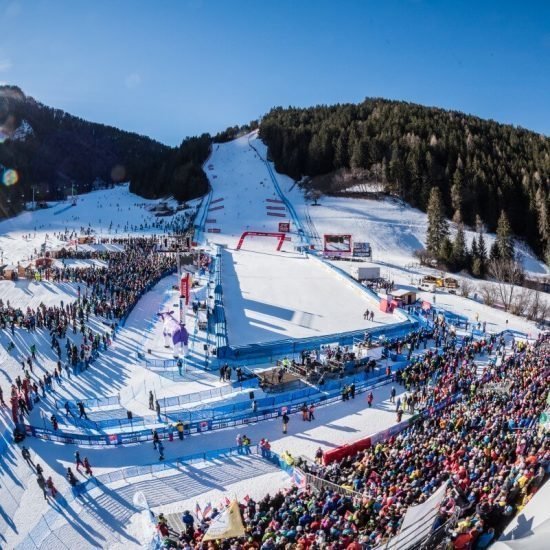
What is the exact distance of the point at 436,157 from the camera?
6353cm

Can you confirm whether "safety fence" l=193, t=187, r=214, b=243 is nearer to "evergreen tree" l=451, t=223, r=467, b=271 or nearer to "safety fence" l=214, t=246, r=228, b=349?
"safety fence" l=214, t=246, r=228, b=349

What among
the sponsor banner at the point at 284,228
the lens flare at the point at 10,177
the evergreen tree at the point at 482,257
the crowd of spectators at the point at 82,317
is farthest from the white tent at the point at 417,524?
the lens flare at the point at 10,177

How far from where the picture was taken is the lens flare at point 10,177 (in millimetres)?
90506

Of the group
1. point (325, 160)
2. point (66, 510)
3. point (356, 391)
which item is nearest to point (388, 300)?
point (356, 391)

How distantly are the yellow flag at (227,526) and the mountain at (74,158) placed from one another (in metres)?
66.2

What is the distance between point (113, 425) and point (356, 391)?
338 inches

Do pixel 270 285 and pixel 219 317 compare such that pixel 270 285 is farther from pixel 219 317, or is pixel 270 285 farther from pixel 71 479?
pixel 71 479

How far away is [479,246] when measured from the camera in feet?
142

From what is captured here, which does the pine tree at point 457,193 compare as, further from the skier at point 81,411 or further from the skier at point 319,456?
the skier at point 81,411

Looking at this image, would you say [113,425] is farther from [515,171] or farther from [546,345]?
[515,171]

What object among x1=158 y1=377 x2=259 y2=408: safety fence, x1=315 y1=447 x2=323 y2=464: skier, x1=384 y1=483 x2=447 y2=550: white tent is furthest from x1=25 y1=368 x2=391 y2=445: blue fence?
x1=384 y1=483 x2=447 y2=550: white tent

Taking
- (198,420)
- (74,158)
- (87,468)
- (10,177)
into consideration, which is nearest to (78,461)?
(87,468)

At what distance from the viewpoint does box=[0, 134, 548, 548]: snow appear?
10938 mm

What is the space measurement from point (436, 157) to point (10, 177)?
268 feet
